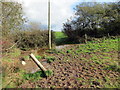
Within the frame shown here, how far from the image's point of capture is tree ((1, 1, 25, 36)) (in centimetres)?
670

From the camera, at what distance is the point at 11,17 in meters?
7.32

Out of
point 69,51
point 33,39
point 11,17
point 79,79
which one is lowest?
point 79,79

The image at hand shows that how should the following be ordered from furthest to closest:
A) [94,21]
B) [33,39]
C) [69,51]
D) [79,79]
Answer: [94,21]
[33,39]
[69,51]
[79,79]

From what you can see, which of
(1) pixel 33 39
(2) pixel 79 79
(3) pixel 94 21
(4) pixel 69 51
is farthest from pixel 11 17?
(3) pixel 94 21

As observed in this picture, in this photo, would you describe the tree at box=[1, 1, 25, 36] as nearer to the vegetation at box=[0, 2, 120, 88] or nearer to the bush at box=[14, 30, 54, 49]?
the vegetation at box=[0, 2, 120, 88]

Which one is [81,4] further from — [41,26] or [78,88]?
[78,88]

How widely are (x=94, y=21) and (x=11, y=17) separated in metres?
7.43

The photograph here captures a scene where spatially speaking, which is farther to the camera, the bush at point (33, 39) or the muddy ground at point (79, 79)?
the bush at point (33, 39)

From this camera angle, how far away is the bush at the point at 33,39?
855cm

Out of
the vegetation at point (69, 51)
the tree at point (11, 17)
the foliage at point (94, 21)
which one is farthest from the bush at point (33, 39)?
the foliage at point (94, 21)

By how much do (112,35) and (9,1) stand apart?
9517 mm

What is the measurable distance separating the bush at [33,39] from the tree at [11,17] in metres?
0.82

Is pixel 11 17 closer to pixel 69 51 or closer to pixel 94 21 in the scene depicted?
pixel 69 51

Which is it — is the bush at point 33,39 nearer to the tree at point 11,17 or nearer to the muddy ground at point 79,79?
the tree at point 11,17
